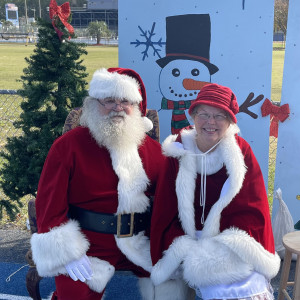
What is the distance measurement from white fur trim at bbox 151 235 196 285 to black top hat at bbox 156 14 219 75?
1.64 metres

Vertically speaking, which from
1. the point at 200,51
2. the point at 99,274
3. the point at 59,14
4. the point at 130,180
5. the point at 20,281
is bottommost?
the point at 20,281

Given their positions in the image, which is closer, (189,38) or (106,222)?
(106,222)

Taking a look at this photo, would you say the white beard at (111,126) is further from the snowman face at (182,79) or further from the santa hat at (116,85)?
the snowman face at (182,79)

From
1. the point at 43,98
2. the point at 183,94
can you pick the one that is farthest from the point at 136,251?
the point at 183,94

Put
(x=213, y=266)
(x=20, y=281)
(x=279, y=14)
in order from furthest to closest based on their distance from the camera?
(x=279, y=14) → (x=20, y=281) → (x=213, y=266)

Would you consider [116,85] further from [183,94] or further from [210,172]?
[183,94]

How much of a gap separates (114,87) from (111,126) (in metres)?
0.22

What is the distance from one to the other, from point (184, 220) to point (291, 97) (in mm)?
1559

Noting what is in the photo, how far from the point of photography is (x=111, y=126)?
90.4 inches

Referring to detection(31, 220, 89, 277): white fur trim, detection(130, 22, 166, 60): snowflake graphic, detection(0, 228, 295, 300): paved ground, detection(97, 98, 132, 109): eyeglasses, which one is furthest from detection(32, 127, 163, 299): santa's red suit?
detection(130, 22, 166, 60): snowflake graphic

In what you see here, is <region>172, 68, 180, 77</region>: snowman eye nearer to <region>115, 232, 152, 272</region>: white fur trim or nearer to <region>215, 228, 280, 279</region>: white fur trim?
<region>115, 232, 152, 272</region>: white fur trim

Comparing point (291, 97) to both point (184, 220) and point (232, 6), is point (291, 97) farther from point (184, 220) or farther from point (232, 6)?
point (184, 220)

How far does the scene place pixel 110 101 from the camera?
2.34 m

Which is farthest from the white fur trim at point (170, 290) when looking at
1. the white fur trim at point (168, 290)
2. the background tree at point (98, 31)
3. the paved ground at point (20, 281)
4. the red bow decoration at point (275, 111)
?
the background tree at point (98, 31)
